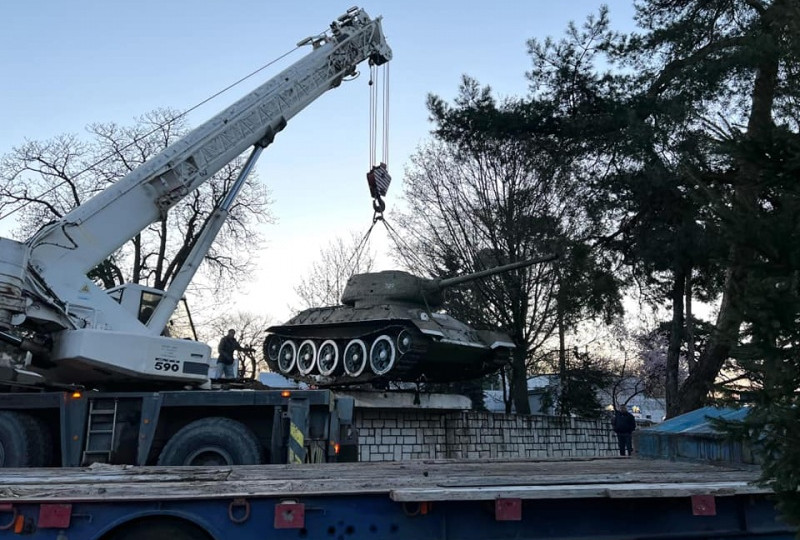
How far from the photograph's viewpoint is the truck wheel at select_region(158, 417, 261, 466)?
780 centimetres

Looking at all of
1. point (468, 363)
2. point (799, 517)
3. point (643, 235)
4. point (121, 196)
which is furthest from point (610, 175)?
point (799, 517)

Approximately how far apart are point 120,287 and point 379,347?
691cm


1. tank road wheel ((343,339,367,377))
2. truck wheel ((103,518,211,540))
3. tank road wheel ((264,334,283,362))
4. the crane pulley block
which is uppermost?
the crane pulley block

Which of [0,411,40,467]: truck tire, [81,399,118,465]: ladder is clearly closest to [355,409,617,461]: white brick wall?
[81,399,118,465]: ladder

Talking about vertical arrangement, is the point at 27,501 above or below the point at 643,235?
below

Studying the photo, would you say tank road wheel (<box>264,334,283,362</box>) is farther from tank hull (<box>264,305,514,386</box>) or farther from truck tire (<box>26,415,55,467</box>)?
truck tire (<box>26,415,55,467</box>)

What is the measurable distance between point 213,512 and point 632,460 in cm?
A: 372

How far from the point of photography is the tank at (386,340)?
50.8ft

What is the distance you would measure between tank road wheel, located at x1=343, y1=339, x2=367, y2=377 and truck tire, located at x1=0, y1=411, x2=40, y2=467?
8.18m

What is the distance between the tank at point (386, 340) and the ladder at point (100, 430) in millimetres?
7471

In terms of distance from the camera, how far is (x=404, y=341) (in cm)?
1516

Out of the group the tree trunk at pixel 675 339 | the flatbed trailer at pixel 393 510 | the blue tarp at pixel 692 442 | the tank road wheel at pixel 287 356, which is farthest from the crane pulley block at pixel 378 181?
the flatbed trailer at pixel 393 510

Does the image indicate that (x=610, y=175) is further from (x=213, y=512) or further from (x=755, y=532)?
(x=213, y=512)

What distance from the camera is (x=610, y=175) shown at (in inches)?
584
